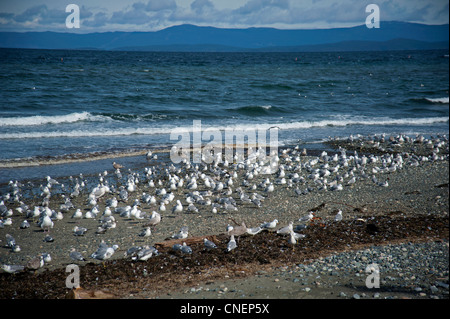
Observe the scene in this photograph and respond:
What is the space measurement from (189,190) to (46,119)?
12476mm

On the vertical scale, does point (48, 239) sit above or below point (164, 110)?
below

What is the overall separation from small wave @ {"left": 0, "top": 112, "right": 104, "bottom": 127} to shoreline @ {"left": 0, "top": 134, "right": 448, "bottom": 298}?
1075 cm

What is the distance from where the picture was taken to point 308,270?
497cm

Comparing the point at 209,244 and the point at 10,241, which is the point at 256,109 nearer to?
the point at 209,244

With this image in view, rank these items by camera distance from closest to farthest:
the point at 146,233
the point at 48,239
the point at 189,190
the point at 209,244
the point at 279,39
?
the point at 209,244
the point at 48,239
the point at 146,233
the point at 189,190
the point at 279,39

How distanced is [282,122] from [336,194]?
480 inches

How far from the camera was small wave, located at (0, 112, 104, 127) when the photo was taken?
59.4ft

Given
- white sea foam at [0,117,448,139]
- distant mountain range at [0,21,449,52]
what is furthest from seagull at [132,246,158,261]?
distant mountain range at [0,21,449,52]

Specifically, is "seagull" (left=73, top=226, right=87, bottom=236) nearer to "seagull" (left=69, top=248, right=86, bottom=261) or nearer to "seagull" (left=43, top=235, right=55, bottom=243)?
"seagull" (left=43, top=235, right=55, bottom=243)

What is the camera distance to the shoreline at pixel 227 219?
215 inches

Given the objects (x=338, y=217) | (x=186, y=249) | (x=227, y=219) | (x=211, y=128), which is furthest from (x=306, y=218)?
(x=211, y=128)

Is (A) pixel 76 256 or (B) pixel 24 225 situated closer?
(A) pixel 76 256

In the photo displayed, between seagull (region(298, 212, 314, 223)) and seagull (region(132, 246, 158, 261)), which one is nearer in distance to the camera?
seagull (region(132, 246, 158, 261))

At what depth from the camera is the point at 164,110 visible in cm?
2231
